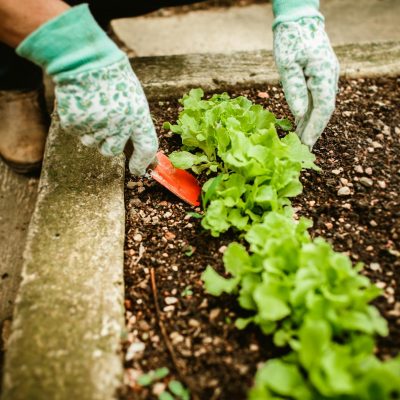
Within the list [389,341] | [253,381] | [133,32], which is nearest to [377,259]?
[389,341]

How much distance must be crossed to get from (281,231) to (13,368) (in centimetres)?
74

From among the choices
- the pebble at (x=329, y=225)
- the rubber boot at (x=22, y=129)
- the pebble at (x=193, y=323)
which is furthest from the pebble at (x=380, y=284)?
the rubber boot at (x=22, y=129)

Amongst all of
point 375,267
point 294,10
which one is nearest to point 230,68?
point 294,10

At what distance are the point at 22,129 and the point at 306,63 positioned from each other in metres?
1.31

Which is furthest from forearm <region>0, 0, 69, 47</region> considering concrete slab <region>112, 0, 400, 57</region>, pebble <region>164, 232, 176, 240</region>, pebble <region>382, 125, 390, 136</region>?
concrete slab <region>112, 0, 400, 57</region>

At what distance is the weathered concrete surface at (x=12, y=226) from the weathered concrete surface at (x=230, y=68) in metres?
0.76

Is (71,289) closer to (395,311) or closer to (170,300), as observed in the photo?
(170,300)

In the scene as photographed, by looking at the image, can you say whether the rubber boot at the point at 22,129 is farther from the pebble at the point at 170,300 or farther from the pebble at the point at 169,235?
the pebble at the point at 170,300

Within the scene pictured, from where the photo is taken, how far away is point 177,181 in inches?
59.3

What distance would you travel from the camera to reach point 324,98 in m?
A: 1.39

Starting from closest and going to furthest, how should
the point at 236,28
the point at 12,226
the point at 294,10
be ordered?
the point at 294,10 < the point at 12,226 < the point at 236,28

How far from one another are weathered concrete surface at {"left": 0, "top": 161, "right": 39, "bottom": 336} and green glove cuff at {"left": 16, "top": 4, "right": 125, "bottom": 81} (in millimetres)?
874

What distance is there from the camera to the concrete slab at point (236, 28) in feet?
9.82

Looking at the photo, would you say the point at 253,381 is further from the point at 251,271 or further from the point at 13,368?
the point at 13,368
